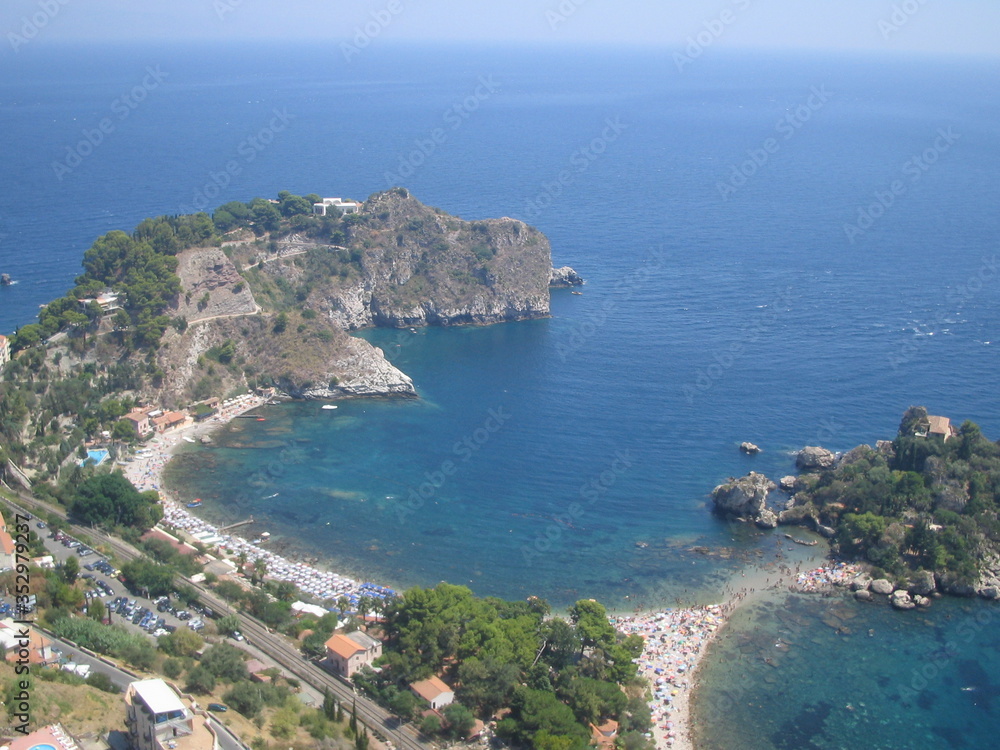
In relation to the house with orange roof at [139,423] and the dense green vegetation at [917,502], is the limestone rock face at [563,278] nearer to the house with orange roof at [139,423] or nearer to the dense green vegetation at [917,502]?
the dense green vegetation at [917,502]

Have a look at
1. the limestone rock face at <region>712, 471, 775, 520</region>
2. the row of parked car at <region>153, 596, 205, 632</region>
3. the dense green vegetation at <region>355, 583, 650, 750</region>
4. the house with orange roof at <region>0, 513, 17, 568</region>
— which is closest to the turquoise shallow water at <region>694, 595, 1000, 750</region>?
the dense green vegetation at <region>355, 583, 650, 750</region>

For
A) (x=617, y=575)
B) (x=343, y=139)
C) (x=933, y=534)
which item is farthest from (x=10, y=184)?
(x=933, y=534)

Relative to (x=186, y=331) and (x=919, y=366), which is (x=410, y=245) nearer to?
(x=186, y=331)

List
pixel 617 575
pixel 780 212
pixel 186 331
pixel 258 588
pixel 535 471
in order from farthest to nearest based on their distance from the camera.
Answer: pixel 780 212
pixel 186 331
pixel 535 471
pixel 617 575
pixel 258 588

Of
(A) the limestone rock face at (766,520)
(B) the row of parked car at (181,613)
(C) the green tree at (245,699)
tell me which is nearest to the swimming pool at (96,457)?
(B) the row of parked car at (181,613)

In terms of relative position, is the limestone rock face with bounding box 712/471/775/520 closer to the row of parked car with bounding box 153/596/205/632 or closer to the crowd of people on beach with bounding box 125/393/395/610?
the crowd of people on beach with bounding box 125/393/395/610

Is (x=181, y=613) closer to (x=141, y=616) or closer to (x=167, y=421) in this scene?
(x=141, y=616)
